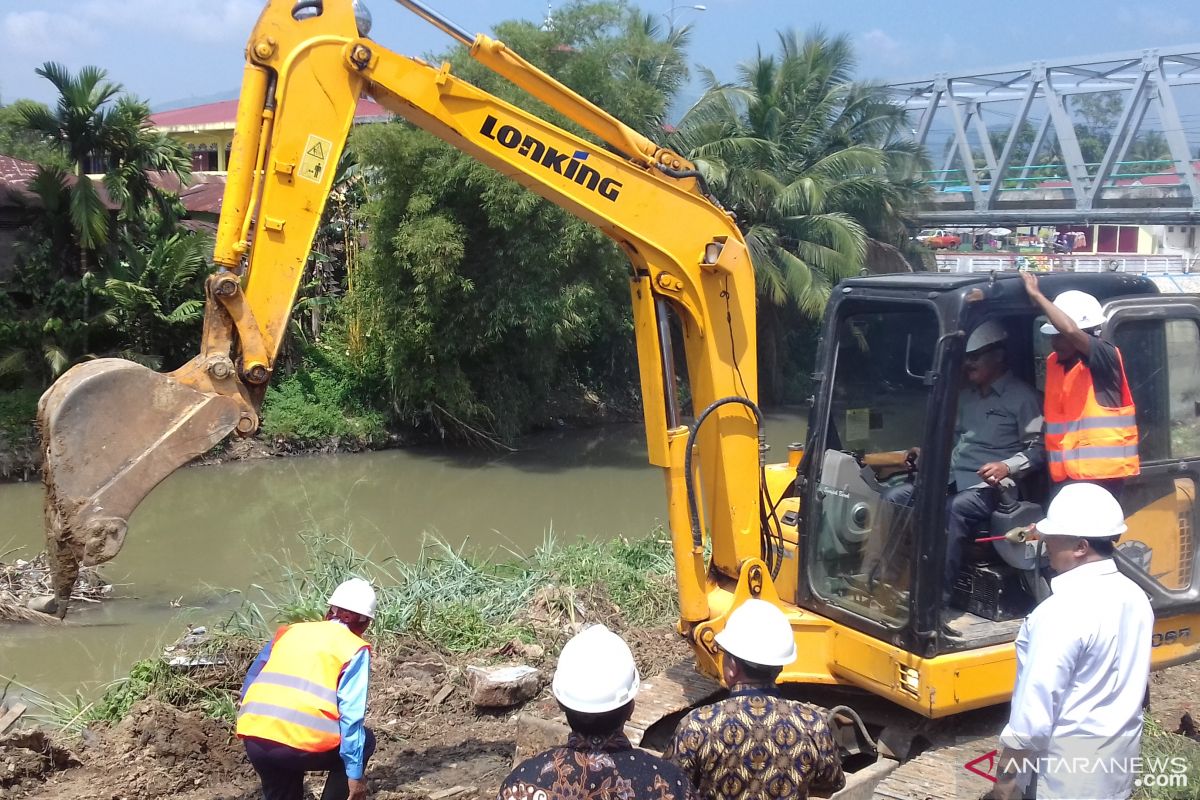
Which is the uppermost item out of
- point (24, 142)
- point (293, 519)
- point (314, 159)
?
point (24, 142)

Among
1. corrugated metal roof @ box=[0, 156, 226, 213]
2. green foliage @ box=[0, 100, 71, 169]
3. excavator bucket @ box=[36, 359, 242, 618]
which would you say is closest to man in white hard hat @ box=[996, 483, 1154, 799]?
excavator bucket @ box=[36, 359, 242, 618]

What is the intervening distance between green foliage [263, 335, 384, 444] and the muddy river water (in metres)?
0.48

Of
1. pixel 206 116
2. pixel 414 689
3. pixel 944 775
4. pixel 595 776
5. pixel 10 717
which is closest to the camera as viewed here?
pixel 595 776

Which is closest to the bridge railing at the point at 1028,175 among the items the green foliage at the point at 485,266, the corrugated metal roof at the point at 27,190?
the green foliage at the point at 485,266

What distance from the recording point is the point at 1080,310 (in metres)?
4.35

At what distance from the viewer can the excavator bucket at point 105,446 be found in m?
3.67

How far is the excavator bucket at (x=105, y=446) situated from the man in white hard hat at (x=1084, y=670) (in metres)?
2.95

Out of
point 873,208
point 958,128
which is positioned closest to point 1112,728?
point 873,208

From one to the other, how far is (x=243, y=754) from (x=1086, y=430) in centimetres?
446

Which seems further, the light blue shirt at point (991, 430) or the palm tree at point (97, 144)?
the palm tree at point (97, 144)

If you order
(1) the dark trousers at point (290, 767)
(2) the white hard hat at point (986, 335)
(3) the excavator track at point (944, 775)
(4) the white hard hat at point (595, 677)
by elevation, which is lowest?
(3) the excavator track at point (944, 775)

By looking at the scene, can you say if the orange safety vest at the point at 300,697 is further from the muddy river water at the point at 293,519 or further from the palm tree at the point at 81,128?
the palm tree at the point at 81,128

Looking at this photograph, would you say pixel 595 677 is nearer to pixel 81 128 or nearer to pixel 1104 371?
pixel 1104 371

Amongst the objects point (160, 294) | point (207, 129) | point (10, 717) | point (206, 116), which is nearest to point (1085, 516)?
point (10, 717)
